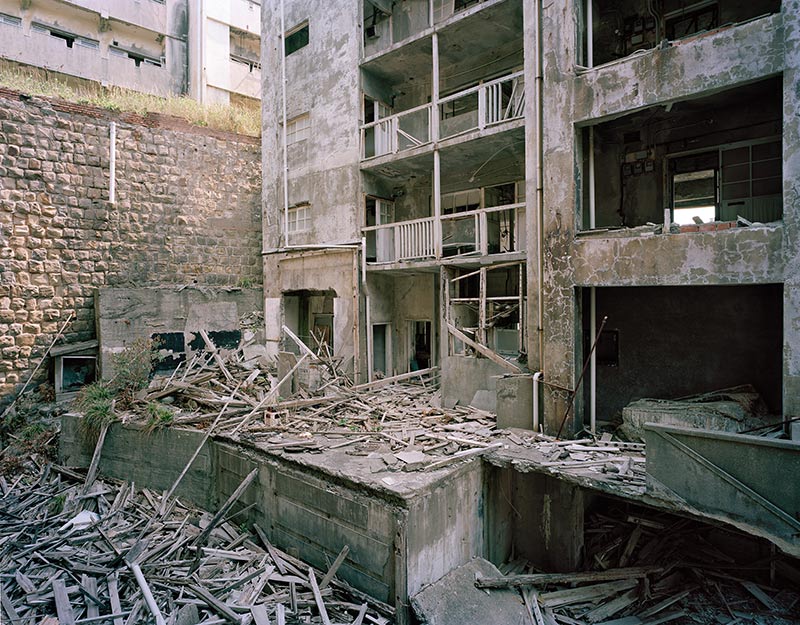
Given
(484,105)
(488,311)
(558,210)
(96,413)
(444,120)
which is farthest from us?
(444,120)

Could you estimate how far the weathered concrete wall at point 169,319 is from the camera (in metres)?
13.8

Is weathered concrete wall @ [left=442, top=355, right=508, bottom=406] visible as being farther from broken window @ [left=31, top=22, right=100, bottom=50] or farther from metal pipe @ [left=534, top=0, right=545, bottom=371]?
broken window @ [left=31, top=22, right=100, bottom=50]

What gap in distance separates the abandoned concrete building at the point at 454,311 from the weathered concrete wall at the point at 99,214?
0.08m

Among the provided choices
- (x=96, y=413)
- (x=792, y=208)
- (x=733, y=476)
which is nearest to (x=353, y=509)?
(x=733, y=476)

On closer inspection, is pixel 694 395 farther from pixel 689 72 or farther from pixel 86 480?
pixel 86 480

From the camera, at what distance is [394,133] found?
45.4 ft

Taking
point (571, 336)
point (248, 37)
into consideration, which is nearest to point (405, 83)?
point (571, 336)

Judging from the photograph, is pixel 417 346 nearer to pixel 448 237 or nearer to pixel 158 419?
pixel 448 237

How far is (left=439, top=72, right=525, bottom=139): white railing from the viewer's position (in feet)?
37.7

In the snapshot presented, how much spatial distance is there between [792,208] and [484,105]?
692 cm

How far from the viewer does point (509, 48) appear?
42.4ft

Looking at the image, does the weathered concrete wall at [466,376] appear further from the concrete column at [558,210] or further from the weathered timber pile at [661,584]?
the weathered timber pile at [661,584]

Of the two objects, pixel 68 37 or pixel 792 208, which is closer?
pixel 792 208

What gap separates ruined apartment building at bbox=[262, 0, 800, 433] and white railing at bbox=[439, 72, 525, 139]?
0.07 metres
